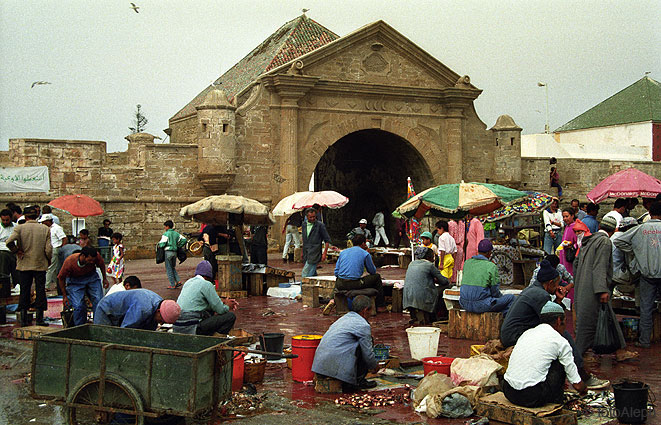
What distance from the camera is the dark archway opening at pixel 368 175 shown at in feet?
88.9

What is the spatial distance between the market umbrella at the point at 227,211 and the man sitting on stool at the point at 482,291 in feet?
20.7

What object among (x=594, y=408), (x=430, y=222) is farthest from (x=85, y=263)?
(x=430, y=222)

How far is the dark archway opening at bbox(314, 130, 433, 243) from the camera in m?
27.1

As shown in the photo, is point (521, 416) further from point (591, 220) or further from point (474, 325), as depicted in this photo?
point (591, 220)

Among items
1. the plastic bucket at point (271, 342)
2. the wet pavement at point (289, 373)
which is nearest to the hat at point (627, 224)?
the wet pavement at point (289, 373)

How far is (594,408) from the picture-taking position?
23.8ft

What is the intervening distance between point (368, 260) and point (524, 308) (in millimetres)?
4785

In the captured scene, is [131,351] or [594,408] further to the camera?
[594,408]

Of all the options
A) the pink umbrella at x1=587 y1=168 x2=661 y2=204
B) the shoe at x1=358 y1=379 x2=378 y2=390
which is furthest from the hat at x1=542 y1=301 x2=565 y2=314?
the pink umbrella at x1=587 y1=168 x2=661 y2=204

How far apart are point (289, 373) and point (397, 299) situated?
4751 mm

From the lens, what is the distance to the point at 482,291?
418 inches

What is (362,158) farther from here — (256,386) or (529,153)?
(256,386)

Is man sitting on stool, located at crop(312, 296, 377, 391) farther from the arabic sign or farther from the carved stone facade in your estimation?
the arabic sign

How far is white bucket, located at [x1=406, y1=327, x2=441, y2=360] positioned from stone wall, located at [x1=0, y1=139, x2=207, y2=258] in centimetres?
1499
